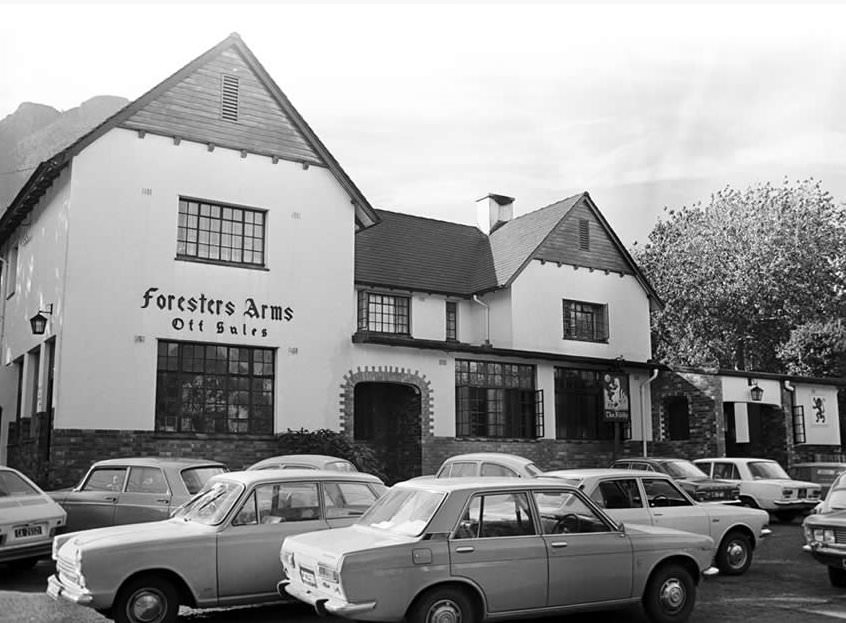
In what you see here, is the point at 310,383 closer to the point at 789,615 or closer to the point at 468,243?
the point at 468,243

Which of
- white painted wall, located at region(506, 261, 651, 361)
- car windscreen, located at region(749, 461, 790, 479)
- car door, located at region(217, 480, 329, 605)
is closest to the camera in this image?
car door, located at region(217, 480, 329, 605)

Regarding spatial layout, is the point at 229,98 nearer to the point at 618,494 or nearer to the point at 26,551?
the point at 26,551

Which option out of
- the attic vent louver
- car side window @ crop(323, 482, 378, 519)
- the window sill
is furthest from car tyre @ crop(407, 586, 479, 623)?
the attic vent louver

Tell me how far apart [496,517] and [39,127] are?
112231mm

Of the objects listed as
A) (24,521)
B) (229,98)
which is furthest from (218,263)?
(24,521)

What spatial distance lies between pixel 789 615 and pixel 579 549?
2638 millimetres

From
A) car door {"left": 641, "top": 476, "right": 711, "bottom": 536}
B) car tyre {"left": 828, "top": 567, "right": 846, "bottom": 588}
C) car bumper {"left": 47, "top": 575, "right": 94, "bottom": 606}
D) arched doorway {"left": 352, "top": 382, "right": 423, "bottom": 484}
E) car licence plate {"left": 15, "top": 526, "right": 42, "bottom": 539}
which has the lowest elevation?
car tyre {"left": 828, "top": 567, "right": 846, "bottom": 588}

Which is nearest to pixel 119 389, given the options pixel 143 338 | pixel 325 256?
pixel 143 338

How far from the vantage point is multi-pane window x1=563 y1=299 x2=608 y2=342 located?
28.5 metres

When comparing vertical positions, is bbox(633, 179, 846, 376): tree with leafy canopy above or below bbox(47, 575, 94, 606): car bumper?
above

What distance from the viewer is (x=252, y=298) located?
20.4 m

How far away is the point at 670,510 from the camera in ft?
37.3

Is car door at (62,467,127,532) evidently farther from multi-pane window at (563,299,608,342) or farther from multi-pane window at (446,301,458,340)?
multi-pane window at (563,299,608,342)

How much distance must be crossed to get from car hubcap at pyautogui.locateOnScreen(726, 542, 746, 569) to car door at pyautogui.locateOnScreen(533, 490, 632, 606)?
163 inches
